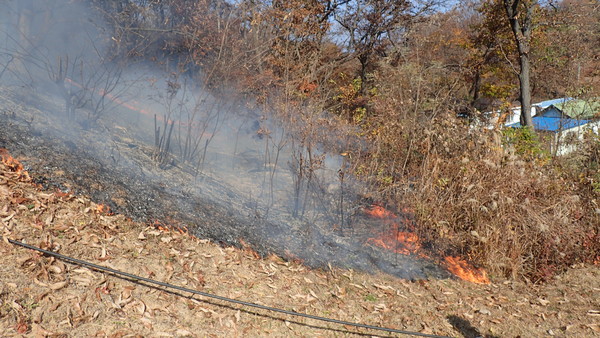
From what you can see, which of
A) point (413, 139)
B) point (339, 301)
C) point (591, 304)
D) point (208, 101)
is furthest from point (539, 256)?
point (208, 101)

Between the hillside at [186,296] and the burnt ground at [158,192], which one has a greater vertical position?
the burnt ground at [158,192]

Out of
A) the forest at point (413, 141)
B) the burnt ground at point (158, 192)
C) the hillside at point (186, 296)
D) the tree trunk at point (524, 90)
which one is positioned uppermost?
the tree trunk at point (524, 90)

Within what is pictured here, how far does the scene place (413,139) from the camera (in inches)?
277

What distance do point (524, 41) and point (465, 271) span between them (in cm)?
806

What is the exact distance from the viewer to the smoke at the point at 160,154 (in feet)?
17.3

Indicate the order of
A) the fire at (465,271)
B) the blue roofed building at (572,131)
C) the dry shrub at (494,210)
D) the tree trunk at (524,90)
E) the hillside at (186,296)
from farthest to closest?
the tree trunk at (524,90)
the blue roofed building at (572,131)
the dry shrub at (494,210)
the fire at (465,271)
the hillside at (186,296)

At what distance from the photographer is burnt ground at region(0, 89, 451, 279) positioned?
15.7ft

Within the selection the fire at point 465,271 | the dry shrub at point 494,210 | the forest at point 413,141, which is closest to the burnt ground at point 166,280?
the fire at point 465,271

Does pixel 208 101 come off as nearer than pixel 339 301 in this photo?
No

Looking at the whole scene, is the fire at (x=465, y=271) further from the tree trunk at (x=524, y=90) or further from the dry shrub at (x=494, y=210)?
the tree trunk at (x=524, y=90)

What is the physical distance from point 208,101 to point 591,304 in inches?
249

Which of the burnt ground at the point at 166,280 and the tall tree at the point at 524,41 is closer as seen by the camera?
the burnt ground at the point at 166,280

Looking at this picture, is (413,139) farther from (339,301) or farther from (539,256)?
(339,301)

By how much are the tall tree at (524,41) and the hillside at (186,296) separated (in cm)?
683
